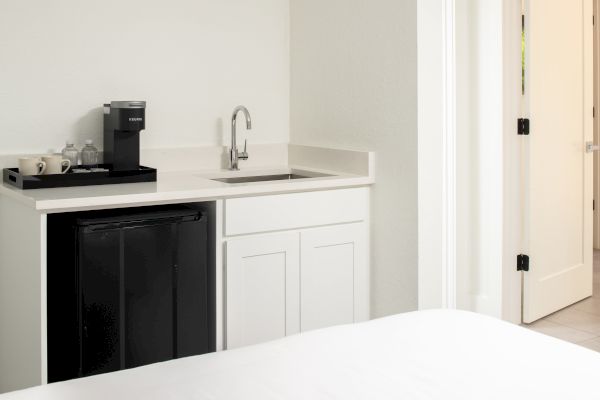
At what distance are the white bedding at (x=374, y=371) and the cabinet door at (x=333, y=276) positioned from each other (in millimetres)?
1464

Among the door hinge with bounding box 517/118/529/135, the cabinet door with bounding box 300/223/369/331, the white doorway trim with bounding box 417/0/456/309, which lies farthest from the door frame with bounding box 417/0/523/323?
the door hinge with bounding box 517/118/529/135

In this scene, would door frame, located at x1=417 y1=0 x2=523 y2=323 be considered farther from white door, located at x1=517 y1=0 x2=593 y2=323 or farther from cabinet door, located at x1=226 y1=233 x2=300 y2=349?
white door, located at x1=517 y1=0 x2=593 y2=323

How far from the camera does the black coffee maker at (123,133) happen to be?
10.1 ft

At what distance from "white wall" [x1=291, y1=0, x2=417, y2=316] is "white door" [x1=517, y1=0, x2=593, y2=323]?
1.04 m

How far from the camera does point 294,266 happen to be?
10.3 ft

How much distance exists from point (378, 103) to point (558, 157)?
143 cm

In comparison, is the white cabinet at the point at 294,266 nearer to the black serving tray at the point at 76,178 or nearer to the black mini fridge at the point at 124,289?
the black mini fridge at the point at 124,289

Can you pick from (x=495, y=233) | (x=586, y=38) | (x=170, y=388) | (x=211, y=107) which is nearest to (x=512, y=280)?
(x=495, y=233)

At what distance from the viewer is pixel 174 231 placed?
283 cm

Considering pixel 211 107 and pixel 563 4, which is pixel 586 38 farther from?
pixel 211 107

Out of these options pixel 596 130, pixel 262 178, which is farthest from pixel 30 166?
pixel 596 130

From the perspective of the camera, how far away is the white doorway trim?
3.10 meters

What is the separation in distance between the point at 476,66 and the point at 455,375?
2624mm

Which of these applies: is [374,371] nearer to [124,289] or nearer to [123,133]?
[124,289]
